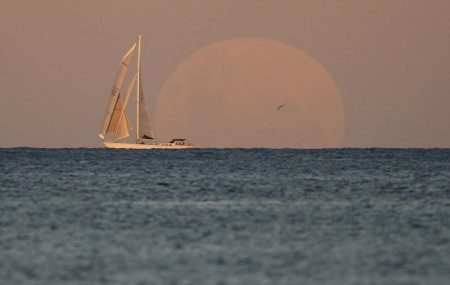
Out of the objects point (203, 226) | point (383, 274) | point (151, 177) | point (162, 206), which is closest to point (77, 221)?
point (203, 226)

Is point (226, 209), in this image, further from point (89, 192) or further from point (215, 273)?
point (215, 273)

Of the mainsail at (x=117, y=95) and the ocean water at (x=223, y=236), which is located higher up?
the mainsail at (x=117, y=95)

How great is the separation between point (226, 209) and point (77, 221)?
10.6 meters

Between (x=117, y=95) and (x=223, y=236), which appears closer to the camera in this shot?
(x=223, y=236)

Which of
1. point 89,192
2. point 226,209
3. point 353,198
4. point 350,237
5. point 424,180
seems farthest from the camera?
point 424,180

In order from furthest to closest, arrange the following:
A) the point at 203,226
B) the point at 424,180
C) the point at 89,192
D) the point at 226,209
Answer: the point at 424,180
the point at 89,192
the point at 226,209
the point at 203,226

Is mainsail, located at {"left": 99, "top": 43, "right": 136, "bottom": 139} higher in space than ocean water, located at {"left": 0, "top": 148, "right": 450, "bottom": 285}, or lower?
higher

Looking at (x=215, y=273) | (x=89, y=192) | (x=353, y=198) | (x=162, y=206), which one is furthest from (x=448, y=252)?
(x=89, y=192)

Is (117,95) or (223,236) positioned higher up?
(117,95)

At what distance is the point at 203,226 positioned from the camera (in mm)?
47500

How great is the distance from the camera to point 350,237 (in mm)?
43500

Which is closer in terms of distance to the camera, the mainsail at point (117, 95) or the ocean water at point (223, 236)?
the ocean water at point (223, 236)

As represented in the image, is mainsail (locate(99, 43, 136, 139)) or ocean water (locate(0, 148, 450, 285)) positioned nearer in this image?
ocean water (locate(0, 148, 450, 285))

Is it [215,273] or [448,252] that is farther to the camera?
[448,252]
